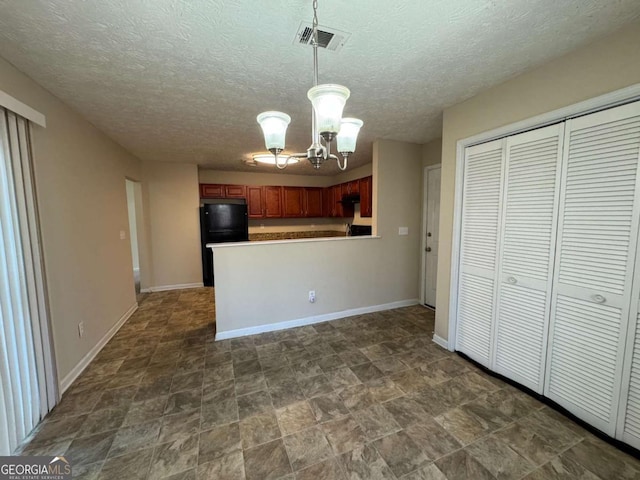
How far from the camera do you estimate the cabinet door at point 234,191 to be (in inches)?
207

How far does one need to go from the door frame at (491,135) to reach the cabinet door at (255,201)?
13.2 feet

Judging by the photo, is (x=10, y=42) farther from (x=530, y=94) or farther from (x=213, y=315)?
(x=530, y=94)

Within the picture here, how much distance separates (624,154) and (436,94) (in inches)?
50.7

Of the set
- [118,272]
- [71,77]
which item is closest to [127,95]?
[71,77]

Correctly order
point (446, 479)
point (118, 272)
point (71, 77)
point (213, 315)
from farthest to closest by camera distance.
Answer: point (213, 315), point (118, 272), point (71, 77), point (446, 479)

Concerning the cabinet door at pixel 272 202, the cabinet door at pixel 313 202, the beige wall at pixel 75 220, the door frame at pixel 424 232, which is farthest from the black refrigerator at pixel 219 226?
the door frame at pixel 424 232

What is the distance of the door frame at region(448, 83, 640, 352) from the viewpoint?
1.46m

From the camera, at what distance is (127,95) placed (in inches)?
82.3

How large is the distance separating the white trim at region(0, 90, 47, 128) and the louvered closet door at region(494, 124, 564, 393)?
11.0 feet

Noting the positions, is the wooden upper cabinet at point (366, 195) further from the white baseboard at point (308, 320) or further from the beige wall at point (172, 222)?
the beige wall at point (172, 222)

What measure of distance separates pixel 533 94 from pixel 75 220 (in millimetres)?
3901

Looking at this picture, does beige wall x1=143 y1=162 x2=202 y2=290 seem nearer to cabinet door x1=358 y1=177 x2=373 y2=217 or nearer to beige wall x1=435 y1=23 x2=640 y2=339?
cabinet door x1=358 y1=177 x2=373 y2=217

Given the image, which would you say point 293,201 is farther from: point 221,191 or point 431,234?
point 431,234

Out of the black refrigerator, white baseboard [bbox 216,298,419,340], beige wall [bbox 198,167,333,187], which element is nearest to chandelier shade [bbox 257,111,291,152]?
white baseboard [bbox 216,298,419,340]
